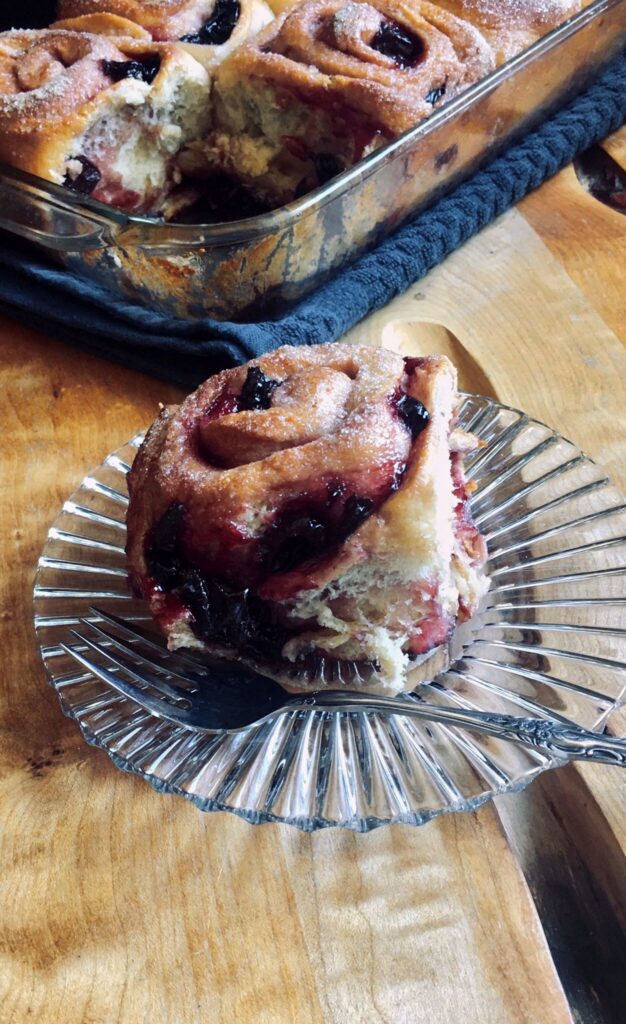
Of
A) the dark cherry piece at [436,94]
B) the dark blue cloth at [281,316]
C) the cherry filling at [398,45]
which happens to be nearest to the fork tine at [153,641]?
the dark blue cloth at [281,316]

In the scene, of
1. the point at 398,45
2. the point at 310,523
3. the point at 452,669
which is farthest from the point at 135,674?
the point at 398,45

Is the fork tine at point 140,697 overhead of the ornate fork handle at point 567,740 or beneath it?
beneath

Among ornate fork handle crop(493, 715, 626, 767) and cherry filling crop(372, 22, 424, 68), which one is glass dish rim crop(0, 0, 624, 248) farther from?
ornate fork handle crop(493, 715, 626, 767)

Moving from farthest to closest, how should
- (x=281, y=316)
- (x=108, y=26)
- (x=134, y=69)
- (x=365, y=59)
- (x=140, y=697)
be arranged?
1. (x=108, y=26)
2. (x=134, y=69)
3. (x=365, y=59)
4. (x=281, y=316)
5. (x=140, y=697)

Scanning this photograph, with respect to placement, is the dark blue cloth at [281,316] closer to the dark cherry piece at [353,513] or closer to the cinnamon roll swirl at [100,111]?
the cinnamon roll swirl at [100,111]

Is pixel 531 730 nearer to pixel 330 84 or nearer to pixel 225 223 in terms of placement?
pixel 225 223

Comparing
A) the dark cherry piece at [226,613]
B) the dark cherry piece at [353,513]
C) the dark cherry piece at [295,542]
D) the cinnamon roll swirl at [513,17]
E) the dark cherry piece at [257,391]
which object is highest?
the cinnamon roll swirl at [513,17]
